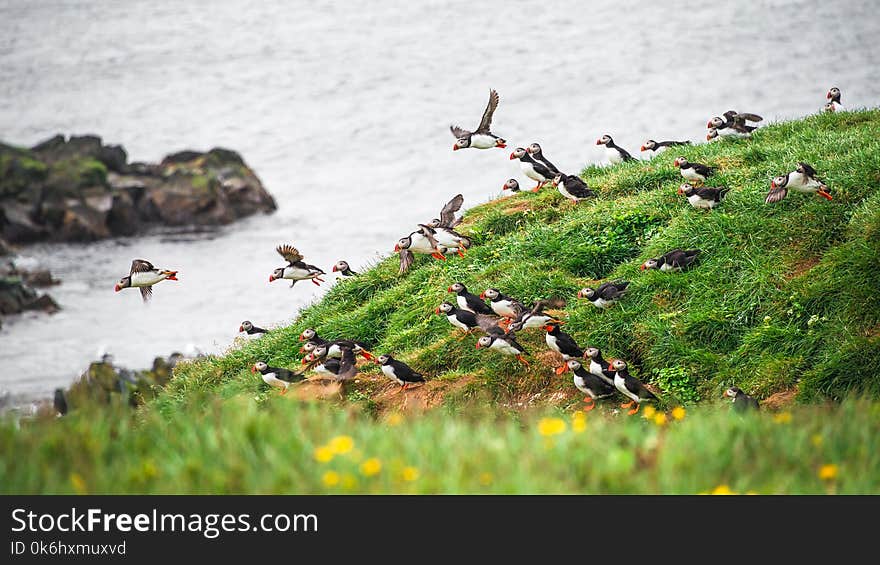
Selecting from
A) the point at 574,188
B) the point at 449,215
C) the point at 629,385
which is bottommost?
the point at 629,385

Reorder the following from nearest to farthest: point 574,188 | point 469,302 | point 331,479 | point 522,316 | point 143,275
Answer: point 331,479 < point 522,316 < point 469,302 < point 574,188 < point 143,275

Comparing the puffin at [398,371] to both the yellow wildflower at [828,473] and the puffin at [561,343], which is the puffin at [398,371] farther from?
the yellow wildflower at [828,473]

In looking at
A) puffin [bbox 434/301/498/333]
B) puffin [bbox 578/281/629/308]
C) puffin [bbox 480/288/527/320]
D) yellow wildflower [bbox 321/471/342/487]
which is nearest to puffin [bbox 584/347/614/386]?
puffin [bbox 578/281/629/308]

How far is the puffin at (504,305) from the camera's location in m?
10.5

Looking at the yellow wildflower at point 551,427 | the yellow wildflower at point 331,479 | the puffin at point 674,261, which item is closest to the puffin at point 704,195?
the puffin at point 674,261

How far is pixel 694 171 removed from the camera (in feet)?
39.4

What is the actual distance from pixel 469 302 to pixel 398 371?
3.84 feet

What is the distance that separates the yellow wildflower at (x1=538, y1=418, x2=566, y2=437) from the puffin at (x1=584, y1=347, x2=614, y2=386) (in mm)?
3089

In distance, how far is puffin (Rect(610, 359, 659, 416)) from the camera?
9.13 metres

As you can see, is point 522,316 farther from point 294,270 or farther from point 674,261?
point 294,270

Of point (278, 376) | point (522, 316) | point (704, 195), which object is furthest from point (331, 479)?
point (704, 195)

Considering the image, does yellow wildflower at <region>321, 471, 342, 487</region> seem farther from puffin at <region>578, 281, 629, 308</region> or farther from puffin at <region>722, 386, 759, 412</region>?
puffin at <region>578, 281, 629, 308</region>
